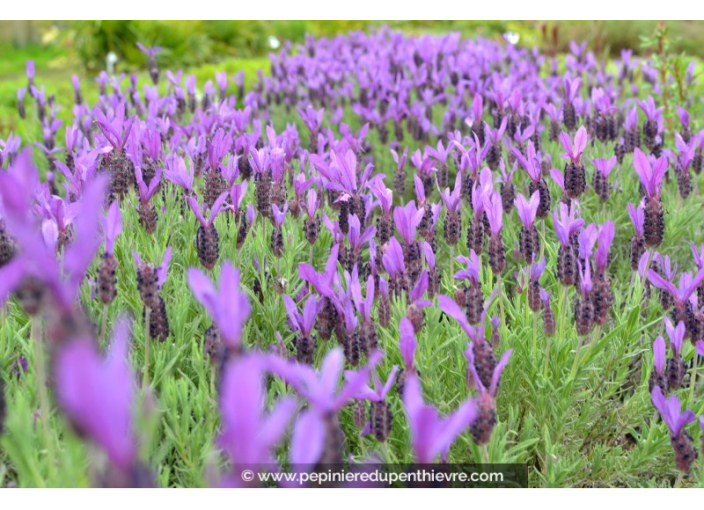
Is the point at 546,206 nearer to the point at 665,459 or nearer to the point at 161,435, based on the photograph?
the point at 665,459

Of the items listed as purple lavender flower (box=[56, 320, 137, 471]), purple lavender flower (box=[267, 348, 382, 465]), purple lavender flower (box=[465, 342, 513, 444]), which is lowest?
purple lavender flower (box=[465, 342, 513, 444])

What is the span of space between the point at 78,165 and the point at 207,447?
3.28 ft

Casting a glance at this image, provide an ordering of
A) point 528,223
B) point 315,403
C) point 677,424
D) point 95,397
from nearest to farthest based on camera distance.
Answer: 1. point 95,397
2. point 315,403
3. point 677,424
4. point 528,223

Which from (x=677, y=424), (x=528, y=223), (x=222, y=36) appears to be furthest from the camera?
(x=222, y=36)

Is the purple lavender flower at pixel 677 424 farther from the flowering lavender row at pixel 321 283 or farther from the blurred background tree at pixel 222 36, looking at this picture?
the blurred background tree at pixel 222 36

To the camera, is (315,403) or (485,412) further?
(485,412)

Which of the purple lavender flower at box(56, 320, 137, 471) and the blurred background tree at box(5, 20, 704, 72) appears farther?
the blurred background tree at box(5, 20, 704, 72)

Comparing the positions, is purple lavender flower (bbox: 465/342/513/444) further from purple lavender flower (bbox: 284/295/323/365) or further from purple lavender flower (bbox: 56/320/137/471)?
purple lavender flower (bbox: 56/320/137/471)

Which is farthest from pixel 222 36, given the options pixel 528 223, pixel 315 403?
pixel 315 403

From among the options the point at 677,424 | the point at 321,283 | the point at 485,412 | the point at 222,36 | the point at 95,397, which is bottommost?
the point at 677,424

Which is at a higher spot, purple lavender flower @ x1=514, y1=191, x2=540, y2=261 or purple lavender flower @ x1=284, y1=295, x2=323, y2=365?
purple lavender flower @ x1=514, y1=191, x2=540, y2=261

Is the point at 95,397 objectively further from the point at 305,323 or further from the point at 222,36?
the point at 222,36

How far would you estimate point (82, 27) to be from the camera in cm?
862

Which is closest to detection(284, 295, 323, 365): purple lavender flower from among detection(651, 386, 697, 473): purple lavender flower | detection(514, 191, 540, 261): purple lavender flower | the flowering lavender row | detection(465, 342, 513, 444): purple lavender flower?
the flowering lavender row
